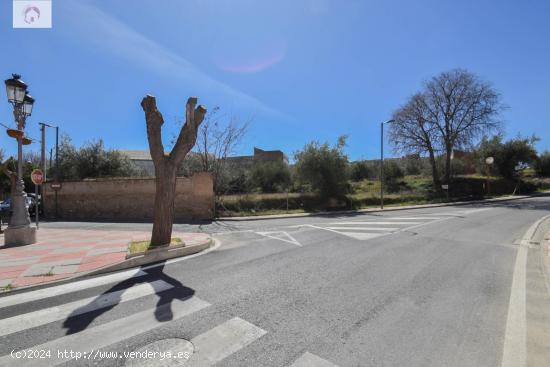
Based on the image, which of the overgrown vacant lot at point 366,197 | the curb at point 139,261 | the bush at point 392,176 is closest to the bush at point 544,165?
the overgrown vacant lot at point 366,197

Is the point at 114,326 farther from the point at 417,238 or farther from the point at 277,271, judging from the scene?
the point at 417,238

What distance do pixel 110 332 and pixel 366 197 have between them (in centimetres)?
2370

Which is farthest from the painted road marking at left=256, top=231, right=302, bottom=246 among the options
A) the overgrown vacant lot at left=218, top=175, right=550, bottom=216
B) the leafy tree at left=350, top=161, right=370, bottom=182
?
the leafy tree at left=350, top=161, right=370, bottom=182

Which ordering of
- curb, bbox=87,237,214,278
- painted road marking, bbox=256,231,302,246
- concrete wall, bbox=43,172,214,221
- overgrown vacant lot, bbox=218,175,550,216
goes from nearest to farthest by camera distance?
curb, bbox=87,237,214,278
painted road marking, bbox=256,231,302,246
concrete wall, bbox=43,172,214,221
overgrown vacant lot, bbox=218,175,550,216

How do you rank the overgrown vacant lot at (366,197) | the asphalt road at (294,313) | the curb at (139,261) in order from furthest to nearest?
the overgrown vacant lot at (366,197) → the curb at (139,261) → the asphalt road at (294,313)

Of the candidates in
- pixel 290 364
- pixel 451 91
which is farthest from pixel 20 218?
pixel 451 91

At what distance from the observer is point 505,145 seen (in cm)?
3709

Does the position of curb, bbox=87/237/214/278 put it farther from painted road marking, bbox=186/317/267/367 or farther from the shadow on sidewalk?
painted road marking, bbox=186/317/267/367

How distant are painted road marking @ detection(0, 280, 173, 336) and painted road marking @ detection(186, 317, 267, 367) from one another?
1.77 metres

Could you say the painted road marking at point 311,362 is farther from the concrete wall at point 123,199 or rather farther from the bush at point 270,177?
the bush at point 270,177

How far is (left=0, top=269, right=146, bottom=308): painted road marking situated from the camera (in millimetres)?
4186

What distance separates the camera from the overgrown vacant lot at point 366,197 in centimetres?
1916

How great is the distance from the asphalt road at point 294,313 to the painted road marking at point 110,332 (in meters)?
0.01

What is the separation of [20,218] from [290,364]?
994cm
